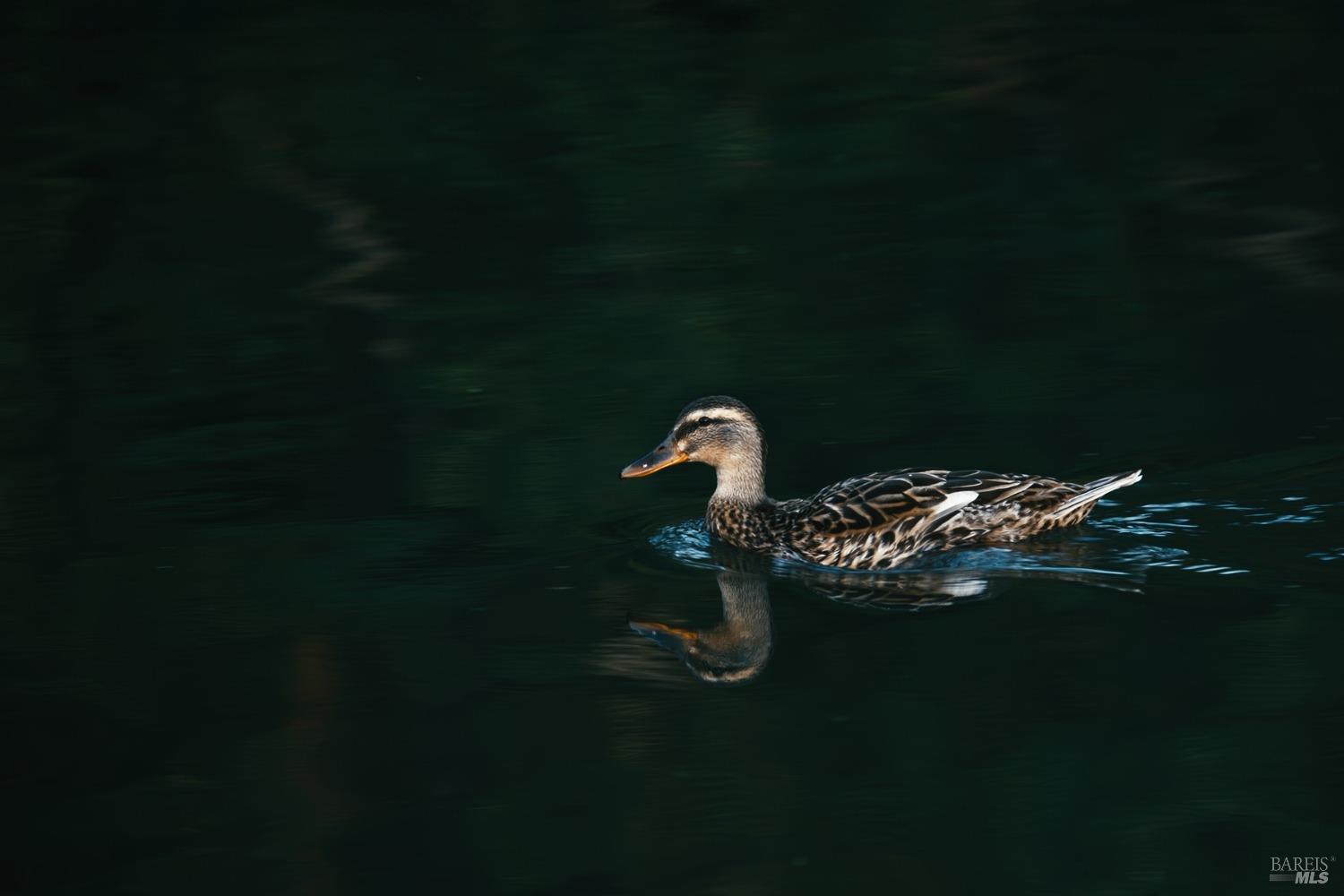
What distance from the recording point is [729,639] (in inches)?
295

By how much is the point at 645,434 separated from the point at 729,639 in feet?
9.04

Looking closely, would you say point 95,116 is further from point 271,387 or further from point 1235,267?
point 1235,267

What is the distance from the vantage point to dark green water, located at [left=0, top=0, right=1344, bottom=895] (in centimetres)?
604

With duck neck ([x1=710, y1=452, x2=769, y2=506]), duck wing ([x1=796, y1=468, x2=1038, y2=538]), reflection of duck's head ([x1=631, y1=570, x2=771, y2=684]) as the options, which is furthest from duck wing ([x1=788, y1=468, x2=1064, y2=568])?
duck neck ([x1=710, y1=452, x2=769, y2=506])

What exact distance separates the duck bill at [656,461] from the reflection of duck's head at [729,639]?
1115 millimetres

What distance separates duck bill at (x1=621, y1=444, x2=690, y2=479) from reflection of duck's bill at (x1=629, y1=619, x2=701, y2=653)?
162 cm

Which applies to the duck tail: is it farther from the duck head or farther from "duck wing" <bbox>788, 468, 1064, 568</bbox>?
the duck head

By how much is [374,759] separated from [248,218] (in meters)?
8.99

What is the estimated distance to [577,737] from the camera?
6.55 meters

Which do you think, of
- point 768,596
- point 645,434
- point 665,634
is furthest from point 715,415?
point 665,634

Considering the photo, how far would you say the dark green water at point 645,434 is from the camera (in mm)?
6039

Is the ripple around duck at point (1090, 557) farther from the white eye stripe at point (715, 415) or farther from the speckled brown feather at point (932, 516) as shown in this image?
the white eye stripe at point (715, 415)

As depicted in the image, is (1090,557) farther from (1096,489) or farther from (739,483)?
(739,483)

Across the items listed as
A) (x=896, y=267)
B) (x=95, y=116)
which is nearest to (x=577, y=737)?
(x=896, y=267)
